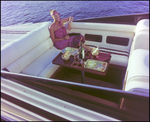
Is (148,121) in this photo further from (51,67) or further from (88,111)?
(51,67)

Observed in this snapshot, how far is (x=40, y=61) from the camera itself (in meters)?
2.55

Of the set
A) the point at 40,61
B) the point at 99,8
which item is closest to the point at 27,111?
the point at 40,61

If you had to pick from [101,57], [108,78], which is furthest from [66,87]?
[108,78]

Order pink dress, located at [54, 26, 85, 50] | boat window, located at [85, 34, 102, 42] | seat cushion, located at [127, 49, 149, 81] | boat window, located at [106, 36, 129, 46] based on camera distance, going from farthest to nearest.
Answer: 1. boat window, located at [85, 34, 102, 42]
2. boat window, located at [106, 36, 129, 46]
3. pink dress, located at [54, 26, 85, 50]
4. seat cushion, located at [127, 49, 149, 81]

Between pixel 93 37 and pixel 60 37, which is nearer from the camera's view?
pixel 60 37

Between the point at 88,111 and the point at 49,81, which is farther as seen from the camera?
the point at 49,81

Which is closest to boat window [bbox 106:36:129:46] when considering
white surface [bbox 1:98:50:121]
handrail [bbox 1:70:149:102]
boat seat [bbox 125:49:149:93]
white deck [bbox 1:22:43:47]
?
boat seat [bbox 125:49:149:93]

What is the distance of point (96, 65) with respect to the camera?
1739mm

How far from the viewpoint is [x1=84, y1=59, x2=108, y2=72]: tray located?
5.47 feet

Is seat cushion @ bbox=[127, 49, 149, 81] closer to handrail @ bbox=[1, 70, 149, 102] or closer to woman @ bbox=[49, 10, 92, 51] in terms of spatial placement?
handrail @ bbox=[1, 70, 149, 102]

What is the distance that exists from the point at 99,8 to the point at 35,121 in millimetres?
11867

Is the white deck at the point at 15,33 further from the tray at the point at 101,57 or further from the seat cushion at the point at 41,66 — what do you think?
the tray at the point at 101,57

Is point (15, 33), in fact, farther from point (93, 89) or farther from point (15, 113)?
point (93, 89)

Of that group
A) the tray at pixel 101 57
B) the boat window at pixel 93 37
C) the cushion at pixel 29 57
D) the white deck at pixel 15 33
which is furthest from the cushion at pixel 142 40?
the white deck at pixel 15 33
